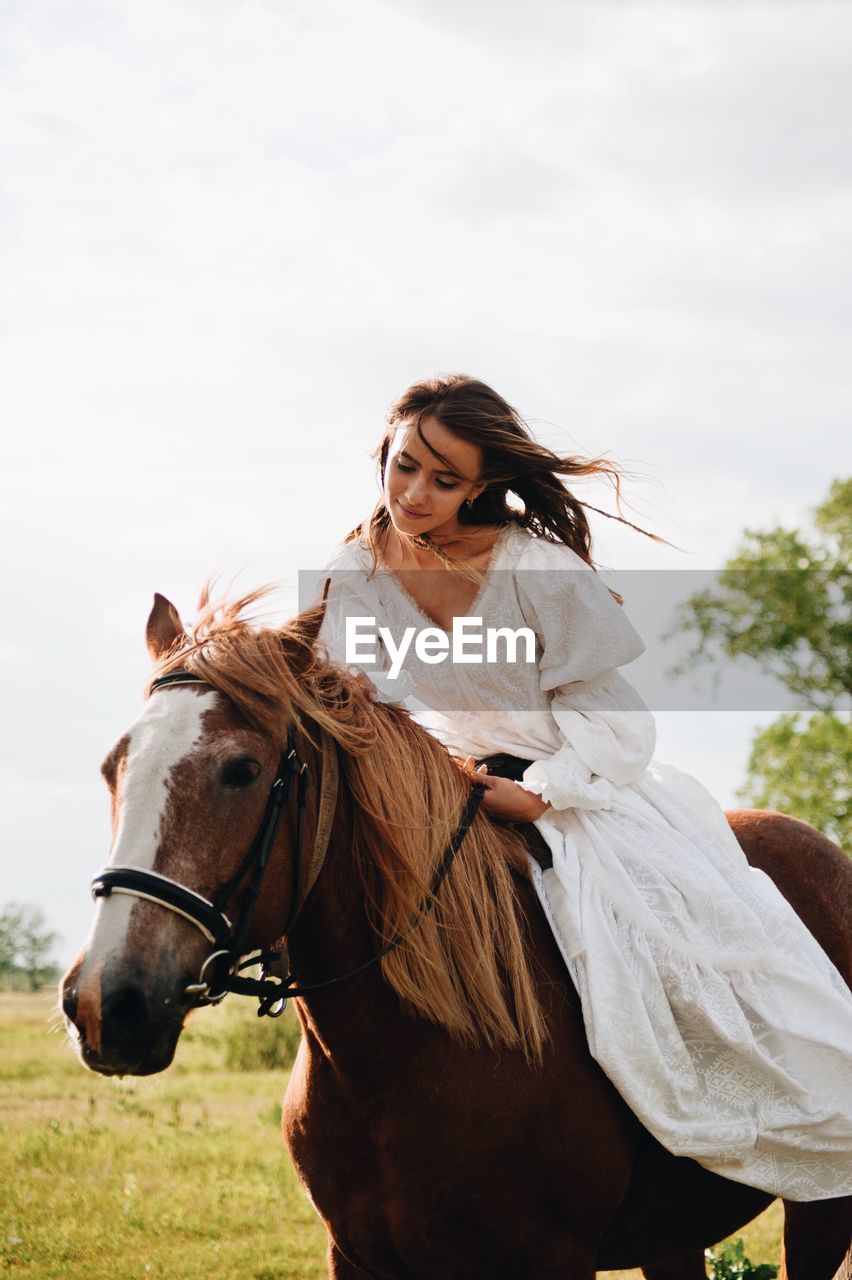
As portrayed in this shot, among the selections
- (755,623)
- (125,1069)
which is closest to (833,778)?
(755,623)

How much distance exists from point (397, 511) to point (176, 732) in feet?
4.48

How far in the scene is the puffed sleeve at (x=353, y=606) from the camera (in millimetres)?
3605

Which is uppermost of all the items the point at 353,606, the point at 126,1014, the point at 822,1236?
the point at 353,606

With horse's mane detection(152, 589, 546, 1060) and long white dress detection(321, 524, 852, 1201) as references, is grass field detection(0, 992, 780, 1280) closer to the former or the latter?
horse's mane detection(152, 589, 546, 1060)

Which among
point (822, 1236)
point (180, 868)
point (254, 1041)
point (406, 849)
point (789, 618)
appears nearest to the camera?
point (180, 868)

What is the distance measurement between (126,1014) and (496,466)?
6.98 feet

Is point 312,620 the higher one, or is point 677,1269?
point 312,620

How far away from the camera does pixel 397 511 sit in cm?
373

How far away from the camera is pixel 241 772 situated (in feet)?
8.66

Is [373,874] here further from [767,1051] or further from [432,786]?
[767,1051]

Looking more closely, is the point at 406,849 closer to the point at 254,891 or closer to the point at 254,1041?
A: the point at 254,891

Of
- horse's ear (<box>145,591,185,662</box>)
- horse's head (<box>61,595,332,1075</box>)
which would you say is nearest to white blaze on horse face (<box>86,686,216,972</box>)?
horse's head (<box>61,595,332,1075</box>)

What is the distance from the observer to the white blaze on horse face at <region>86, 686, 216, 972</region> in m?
2.41

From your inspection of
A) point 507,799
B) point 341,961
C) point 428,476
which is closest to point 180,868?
point 341,961
